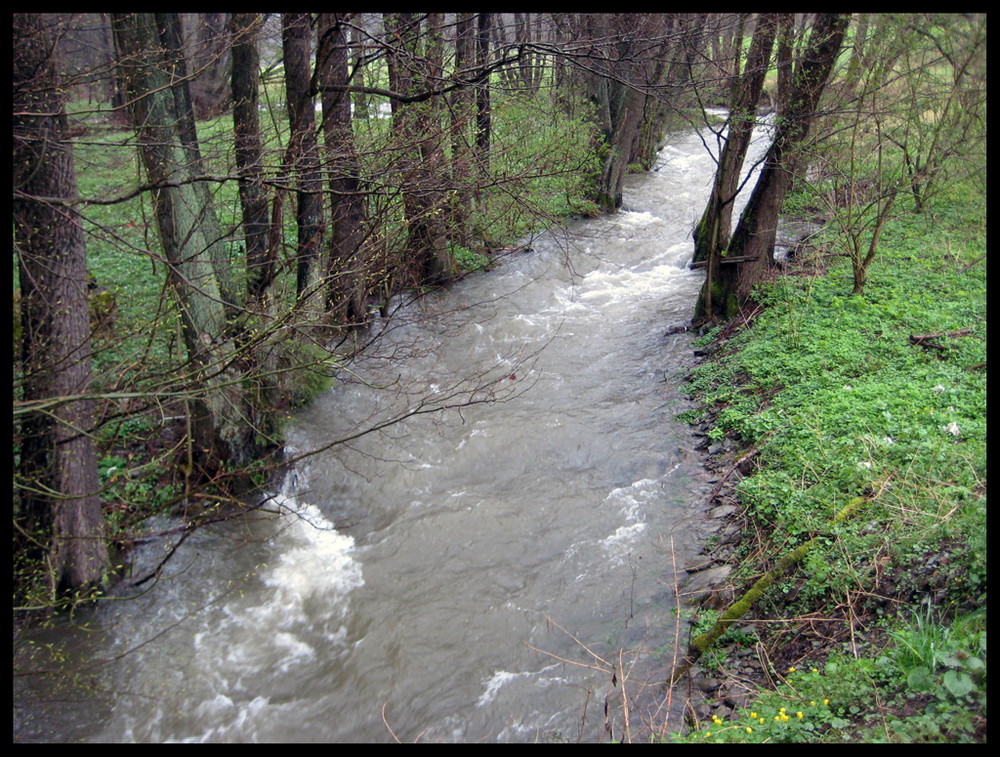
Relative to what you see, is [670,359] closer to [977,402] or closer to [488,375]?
[488,375]

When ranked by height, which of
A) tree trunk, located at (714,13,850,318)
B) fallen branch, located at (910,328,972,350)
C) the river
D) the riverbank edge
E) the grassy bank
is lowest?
the river

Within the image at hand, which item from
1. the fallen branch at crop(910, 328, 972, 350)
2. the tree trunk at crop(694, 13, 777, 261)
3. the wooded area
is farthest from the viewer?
the tree trunk at crop(694, 13, 777, 261)

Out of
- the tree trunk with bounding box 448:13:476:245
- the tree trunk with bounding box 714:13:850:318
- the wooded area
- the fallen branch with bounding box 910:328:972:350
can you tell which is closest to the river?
the wooded area

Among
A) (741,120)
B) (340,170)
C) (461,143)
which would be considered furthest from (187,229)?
(741,120)

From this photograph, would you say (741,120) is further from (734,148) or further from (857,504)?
(857,504)

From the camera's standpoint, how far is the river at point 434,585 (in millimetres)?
5520

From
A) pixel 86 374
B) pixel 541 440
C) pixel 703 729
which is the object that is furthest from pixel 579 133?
pixel 703 729

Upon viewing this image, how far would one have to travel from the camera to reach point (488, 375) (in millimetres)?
10523

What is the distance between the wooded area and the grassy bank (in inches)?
50.5

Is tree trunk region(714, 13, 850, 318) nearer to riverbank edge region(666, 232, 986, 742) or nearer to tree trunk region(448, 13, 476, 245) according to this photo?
riverbank edge region(666, 232, 986, 742)

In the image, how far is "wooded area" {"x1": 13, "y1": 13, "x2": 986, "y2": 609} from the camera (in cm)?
590

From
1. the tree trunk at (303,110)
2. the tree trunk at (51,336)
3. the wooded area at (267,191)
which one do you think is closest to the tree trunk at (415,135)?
the wooded area at (267,191)

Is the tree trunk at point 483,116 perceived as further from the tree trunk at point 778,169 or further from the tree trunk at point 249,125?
the tree trunk at point 778,169

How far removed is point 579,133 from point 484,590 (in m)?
11.9
